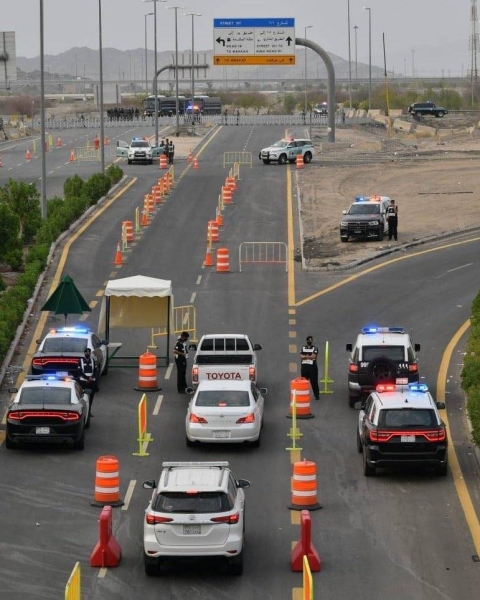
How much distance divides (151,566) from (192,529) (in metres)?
0.87

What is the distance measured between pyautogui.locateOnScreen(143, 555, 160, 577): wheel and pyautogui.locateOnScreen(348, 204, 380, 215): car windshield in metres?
35.3

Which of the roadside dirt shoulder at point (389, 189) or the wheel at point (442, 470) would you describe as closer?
the wheel at point (442, 470)

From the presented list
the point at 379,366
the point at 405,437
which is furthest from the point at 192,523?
the point at 379,366

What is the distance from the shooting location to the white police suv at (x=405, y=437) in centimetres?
2478

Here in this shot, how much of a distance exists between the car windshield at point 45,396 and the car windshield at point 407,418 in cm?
596

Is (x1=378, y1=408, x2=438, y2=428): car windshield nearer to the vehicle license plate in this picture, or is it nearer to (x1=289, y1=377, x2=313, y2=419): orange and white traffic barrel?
(x1=289, y1=377, x2=313, y2=419): orange and white traffic barrel

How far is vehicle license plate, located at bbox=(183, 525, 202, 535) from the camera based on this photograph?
1945 centimetres

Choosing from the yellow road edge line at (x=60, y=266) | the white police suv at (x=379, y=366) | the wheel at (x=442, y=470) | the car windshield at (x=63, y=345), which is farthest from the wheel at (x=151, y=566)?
the yellow road edge line at (x=60, y=266)

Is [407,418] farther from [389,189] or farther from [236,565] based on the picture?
[389,189]

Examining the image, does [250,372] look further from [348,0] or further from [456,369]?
[348,0]

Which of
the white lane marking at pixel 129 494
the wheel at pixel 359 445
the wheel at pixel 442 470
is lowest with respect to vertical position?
the white lane marking at pixel 129 494

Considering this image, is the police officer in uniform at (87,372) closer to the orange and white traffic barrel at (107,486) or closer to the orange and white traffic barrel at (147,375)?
the orange and white traffic barrel at (147,375)

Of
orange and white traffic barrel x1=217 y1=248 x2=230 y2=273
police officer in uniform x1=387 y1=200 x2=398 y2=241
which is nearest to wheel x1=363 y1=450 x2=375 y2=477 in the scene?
orange and white traffic barrel x1=217 y1=248 x2=230 y2=273

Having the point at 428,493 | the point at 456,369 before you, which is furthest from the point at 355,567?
the point at 456,369
